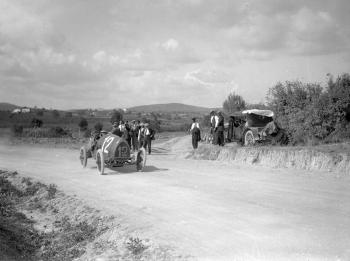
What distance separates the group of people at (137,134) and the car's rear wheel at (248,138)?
5.08 meters

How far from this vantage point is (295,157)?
1625 cm

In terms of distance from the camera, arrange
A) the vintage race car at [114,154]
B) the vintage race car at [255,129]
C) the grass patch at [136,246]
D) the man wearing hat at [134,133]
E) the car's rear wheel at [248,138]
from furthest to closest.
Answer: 1. the man wearing hat at [134,133]
2. the car's rear wheel at [248,138]
3. the vintage race car at [255,129]
4. the vintage race car at [114,154]
5. the grass patch at [136,246]

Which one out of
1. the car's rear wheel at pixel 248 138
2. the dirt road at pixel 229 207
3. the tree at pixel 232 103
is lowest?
the dirt road at pixel 229 207

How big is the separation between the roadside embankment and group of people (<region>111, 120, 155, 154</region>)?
401 cm

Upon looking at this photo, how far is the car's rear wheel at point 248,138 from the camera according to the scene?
21756 mm

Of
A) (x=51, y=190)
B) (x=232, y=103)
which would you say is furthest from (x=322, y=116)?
(x=232, y=103)

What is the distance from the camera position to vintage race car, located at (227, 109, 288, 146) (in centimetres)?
2058

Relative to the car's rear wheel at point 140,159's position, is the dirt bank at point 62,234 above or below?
below

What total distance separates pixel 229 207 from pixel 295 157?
7494 mm

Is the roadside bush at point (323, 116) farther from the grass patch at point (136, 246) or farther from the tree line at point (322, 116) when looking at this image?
the grass patch at point (136, 246)

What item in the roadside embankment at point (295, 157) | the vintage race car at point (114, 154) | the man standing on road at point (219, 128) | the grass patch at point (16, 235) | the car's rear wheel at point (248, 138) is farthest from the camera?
the car's rear wheel at point (248, 138)

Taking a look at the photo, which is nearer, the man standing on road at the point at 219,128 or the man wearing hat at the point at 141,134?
the man standing on road at the point at 219,128

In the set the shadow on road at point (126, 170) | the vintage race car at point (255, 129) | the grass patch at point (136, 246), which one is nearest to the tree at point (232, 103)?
the vintage race car at point (255, 129)

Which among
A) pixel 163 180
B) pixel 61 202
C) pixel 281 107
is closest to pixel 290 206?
pixel 163 180
